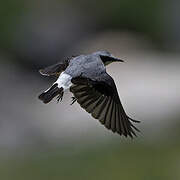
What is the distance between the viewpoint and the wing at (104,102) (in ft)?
18.0

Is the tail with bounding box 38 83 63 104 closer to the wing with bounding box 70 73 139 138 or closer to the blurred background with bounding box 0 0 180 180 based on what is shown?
the wing with bounding box 70 73 139 138

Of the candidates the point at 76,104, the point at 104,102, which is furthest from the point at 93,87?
the point at 76,104

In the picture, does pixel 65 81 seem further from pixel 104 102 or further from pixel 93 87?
pixel 104 102

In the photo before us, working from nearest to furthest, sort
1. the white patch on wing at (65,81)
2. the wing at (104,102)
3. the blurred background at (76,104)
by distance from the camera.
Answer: the white patch on wing at (65,81) < the wing at (104,102) < the blurred background at (76,104)

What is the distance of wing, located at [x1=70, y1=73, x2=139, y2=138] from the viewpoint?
18.0 feet

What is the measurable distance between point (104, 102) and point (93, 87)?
0.96 feet

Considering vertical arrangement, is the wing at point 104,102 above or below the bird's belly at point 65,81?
above

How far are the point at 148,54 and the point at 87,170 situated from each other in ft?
39.0

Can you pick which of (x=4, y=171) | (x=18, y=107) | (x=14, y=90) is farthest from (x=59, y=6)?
(x=4, y=171)

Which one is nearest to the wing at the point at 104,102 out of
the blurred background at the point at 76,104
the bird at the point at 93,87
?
the bird at the point at 93,87

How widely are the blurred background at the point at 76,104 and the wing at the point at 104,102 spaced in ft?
15.2

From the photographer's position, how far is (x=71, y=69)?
213 inches

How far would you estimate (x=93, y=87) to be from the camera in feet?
18.3

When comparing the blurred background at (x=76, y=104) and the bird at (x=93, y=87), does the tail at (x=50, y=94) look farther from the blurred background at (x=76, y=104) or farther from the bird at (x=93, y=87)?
the blurred background at (x=76, y=104)
